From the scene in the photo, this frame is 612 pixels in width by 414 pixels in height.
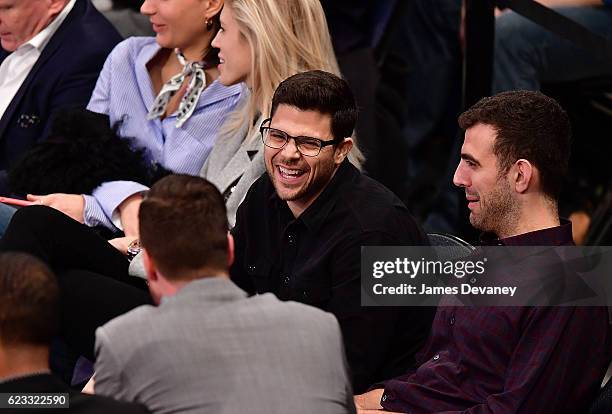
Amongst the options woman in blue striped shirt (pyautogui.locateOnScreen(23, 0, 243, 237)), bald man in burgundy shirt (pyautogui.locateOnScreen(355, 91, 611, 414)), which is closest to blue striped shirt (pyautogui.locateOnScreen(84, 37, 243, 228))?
woman in blue striped shirt (pyautogui.locateOnScreen(23, 0, 243, 237))

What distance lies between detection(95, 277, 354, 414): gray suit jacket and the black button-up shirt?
66 cm

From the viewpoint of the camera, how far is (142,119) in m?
4.05

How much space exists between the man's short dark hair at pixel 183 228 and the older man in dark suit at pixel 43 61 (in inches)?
69.7

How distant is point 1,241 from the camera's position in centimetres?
321

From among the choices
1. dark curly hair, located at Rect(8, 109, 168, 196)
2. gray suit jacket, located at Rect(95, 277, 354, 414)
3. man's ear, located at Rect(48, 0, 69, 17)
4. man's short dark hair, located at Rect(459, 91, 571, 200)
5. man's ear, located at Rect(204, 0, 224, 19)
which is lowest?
dark curly hair, located at Rect(8, 109, 168, 196)

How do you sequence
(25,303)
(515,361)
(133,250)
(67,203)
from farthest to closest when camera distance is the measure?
(67,203), (133,250), (515,361), (25,303)

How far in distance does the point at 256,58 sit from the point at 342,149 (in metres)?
0.59

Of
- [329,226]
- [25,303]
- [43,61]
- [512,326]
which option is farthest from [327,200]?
[43,61]

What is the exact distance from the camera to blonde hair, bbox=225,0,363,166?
3.63 m

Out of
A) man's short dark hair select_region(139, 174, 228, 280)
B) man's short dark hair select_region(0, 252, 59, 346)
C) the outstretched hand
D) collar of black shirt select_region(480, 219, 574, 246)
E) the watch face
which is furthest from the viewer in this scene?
the outstretched hand

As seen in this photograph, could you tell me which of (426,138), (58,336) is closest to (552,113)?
(58,336)

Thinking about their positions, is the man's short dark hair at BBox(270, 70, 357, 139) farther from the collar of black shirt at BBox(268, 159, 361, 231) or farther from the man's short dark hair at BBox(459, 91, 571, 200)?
the man's short dark hair at BBox(459, 91, 571, 200)

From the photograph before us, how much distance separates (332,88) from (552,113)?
0.52 meters

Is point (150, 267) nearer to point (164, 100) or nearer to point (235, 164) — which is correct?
point (235, 164)
